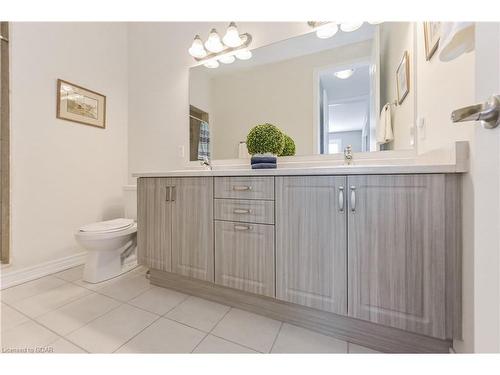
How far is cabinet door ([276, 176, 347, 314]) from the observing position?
1.01m

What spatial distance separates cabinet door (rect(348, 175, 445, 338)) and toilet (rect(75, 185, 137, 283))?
1.63m

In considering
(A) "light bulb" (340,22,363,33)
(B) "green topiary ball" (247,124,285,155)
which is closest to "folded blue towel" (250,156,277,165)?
(B) "green topiary ball" (247,124,285,155)

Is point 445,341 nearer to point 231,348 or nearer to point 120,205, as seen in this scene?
point 231,348

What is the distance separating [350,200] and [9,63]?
2.55m

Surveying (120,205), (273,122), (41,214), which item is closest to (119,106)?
(120,205)

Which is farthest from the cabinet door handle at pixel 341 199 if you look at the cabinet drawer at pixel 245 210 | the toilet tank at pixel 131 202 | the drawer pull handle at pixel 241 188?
the toilet tank at pixel 131 202

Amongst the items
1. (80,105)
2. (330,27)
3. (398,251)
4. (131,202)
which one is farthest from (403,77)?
(80,105)

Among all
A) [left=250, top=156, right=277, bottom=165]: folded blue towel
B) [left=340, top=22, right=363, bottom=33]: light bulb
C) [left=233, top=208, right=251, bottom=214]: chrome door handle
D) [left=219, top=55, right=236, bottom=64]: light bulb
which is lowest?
[left=233, top=208, right=251, bottom=214]: chrome door handle

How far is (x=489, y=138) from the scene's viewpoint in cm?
47

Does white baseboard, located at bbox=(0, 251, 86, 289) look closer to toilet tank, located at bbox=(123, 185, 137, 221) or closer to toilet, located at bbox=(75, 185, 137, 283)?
toilet, located at bbox=(75, 185, 137, 283)

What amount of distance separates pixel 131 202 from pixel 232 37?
69.0 inches

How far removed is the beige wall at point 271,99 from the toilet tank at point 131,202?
915 millimetres

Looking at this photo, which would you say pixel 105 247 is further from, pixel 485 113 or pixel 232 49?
pixel 485 113

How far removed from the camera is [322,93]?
164cm
